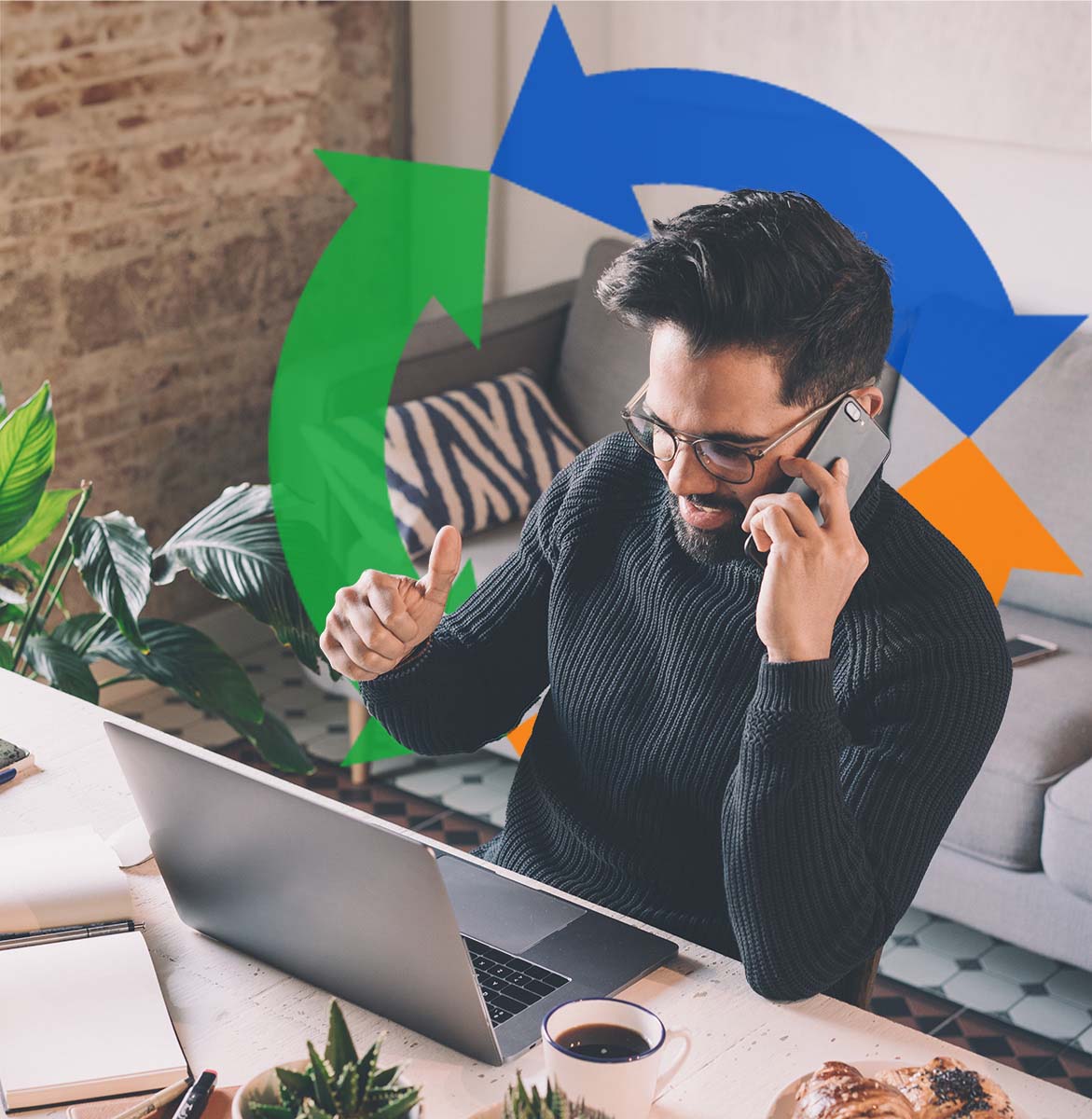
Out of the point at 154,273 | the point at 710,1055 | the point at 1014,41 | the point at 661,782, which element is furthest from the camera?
the point at 154,273

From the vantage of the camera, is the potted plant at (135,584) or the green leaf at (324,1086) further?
the potted plant at (135,584)

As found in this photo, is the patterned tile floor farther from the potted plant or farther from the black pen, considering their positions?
the black pen

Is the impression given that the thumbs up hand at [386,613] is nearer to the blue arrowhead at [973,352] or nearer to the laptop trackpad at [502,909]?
the laptop trackpad at [502,909]

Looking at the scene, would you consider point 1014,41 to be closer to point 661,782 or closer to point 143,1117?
point 661,782

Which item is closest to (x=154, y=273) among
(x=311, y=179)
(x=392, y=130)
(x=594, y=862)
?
(x=311, y=179)

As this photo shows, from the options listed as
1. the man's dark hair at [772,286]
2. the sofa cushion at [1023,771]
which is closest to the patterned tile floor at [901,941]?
the sofa cushion at [1023,771]

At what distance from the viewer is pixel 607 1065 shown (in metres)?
1.05

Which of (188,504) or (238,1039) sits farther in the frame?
(188,504)

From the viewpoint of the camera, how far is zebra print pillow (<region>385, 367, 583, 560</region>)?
308 centimetres

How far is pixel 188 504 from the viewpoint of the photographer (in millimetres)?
3627

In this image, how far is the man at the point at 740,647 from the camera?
1313 millimetres

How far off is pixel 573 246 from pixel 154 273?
3.40ft

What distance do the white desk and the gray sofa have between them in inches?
47.7

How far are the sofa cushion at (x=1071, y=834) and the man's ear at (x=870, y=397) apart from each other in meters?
1.14
